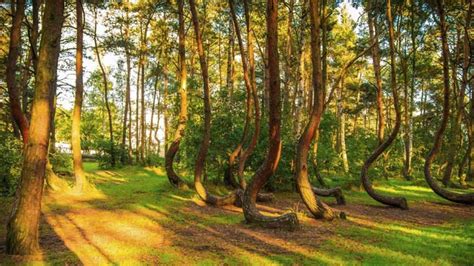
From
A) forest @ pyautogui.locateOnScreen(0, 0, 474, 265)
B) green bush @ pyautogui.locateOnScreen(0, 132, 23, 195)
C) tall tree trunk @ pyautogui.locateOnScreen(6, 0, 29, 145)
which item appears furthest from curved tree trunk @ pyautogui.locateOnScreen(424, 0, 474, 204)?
green bush @ pyautogui.locateOnScreen(0, 132, 23, 195)

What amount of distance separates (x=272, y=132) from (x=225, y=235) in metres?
2.72

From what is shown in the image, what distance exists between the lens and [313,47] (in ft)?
34.0

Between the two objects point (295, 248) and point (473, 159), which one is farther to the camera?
point (473, 159)

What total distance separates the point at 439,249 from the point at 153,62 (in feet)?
97.2

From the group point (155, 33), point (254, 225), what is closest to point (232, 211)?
point (254, 225)

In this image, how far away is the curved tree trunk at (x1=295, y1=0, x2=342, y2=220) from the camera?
33.3 feet

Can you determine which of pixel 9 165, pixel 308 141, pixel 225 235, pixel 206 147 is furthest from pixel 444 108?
pixel 9 165

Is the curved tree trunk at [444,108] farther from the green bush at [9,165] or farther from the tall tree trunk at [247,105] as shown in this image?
the green bush at [9,165]

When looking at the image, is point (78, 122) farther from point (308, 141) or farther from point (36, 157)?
point (308, 141)

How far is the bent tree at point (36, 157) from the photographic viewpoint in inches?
244

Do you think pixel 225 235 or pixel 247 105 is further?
pixel 247 105

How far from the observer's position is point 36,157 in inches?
249

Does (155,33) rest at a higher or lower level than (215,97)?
higher

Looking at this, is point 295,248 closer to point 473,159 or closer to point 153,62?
point 473,159
